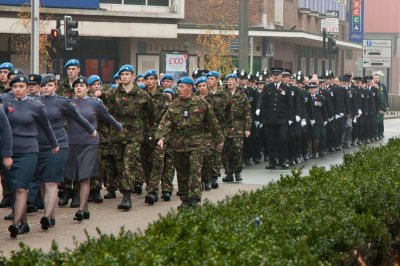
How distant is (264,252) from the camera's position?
23.1 ft

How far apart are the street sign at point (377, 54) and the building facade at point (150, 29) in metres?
2.57

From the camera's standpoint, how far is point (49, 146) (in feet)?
47.0

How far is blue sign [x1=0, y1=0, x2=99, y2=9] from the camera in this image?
4772 centimetres

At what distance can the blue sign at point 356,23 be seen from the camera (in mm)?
71050

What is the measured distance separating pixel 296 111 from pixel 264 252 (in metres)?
19.3

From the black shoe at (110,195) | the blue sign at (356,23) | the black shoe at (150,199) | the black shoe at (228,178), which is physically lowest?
the black shoe at (228,178)

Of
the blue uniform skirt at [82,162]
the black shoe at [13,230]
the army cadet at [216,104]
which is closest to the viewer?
the black shoe at [13,230]

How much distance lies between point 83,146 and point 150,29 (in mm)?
37078

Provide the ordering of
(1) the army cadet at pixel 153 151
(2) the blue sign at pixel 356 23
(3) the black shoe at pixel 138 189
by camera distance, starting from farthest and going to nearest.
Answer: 1. (2) the blue sign at pixel 356 23
2. (3) the black shoe at pixel 138 189
3. (1) the army cadet at pixel 153 151

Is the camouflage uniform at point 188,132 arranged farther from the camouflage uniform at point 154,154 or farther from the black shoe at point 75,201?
the black shoe at point 75,201

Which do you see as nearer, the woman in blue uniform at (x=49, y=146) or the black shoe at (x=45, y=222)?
the black shoe at (x=45, y=222)

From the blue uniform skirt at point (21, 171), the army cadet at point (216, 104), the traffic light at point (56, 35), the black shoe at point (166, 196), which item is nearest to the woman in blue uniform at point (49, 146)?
the blue uniform skirt at point (21, 171)

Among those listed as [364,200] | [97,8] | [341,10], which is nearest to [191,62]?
[97,8]

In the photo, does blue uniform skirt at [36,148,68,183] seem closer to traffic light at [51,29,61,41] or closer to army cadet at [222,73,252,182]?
army cadet at [222,73,252,182]
